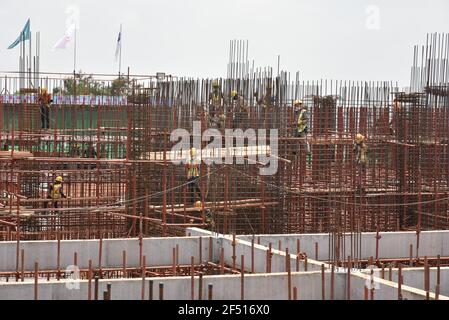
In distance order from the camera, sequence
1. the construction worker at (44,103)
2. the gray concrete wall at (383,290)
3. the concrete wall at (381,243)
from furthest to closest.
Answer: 1. the construction worker at (44,103)
2. the concrete wall at (381,243)
3. the gray concrete wall at (383,290)

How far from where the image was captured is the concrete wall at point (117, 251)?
16750 millimetres

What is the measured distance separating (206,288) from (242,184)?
718 cm

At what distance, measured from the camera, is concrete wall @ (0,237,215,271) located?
16750 millimetres

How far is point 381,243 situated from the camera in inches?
709

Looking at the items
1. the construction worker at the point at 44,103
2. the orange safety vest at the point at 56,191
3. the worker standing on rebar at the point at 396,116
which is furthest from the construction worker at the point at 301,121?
the construction worker at the point at 44,103

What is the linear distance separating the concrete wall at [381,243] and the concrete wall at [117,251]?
3.10ft

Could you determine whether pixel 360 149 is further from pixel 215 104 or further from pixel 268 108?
pixel 215 104

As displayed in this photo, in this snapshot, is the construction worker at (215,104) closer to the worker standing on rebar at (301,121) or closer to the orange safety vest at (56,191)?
the worker standing on rebar at (301,121)

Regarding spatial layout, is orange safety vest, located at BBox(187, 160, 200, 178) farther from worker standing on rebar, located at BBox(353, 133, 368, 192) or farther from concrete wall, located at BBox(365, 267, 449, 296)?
concrete wall, located at BBox(365, 267, 449, 296)

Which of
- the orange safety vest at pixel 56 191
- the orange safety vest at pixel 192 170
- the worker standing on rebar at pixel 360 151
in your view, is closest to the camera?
the orange safety vest at pixel 192 170

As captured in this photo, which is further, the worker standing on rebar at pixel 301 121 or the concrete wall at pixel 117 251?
the worker standing on rebar at pixel 301 121

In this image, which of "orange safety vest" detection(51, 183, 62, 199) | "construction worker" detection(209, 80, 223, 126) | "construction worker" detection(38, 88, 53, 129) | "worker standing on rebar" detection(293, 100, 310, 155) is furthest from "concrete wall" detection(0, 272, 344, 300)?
"construction worker" detection(38, 88, 53, 129)

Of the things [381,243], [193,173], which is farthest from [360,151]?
[381,243]
